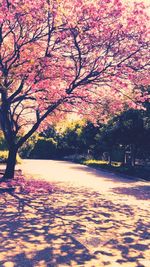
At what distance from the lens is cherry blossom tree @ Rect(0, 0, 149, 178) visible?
13695mm

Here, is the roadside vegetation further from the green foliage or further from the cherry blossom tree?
the cherry blossom tree

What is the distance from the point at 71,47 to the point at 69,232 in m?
9.51

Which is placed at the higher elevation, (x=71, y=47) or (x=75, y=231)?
(x=71, y=47)

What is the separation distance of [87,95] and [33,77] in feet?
12.1

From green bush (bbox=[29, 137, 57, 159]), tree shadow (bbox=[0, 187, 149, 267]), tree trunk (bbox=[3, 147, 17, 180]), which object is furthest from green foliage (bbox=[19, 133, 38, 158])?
tree shadow (bbox=[0, 187, 149, 267])

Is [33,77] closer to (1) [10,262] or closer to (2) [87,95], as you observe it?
(2) [87,95]

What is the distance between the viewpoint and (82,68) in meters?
16.3

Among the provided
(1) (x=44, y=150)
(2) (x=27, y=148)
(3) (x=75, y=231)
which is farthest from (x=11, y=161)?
(1) (x=44, y=150)

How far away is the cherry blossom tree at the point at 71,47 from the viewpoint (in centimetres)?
1370

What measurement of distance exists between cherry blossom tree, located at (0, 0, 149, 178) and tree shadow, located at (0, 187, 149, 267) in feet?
18.5

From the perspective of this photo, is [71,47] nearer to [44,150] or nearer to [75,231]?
[75,231]

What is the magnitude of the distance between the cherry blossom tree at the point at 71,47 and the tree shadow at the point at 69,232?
5.65 meters

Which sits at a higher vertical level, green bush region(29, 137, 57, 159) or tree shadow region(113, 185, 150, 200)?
green bush region(29, 137, 57, 159)

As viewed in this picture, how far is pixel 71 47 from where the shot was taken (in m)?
15.5
